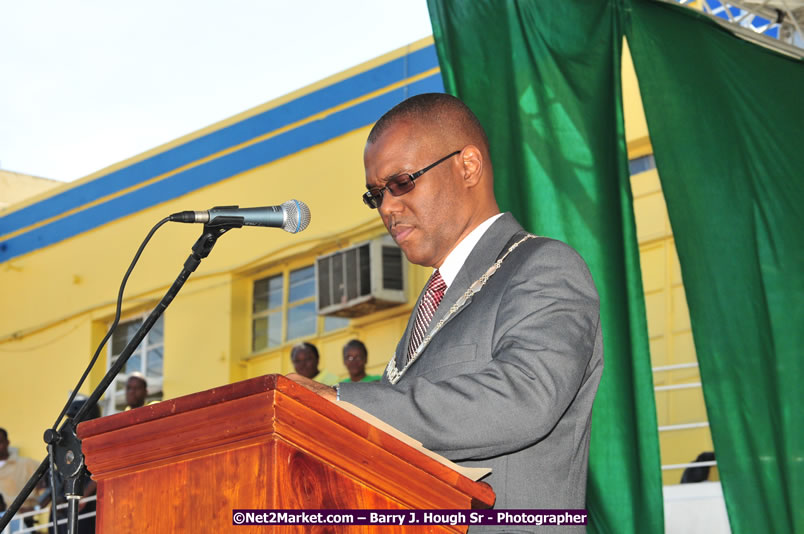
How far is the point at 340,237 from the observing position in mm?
9641

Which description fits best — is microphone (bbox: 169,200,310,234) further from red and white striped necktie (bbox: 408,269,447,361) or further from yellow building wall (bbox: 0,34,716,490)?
yellow building wall (bbox: 0,34,716,490)

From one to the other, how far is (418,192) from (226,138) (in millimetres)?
8725

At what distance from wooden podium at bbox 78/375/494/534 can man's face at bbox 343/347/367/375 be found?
521 centimetres

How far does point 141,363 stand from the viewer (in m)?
11.4

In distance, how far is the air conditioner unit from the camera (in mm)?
8891

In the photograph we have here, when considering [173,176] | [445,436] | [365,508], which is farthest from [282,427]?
[173,176]

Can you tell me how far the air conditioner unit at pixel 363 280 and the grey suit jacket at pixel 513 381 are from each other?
6741 mm

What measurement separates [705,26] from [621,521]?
192 centimetres

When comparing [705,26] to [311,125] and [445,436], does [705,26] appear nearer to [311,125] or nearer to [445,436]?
[445,436]

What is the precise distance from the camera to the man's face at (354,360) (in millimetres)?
6696

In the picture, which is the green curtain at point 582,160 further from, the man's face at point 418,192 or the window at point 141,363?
the window at point 141,363

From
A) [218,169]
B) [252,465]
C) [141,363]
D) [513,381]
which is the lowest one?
[252,465]

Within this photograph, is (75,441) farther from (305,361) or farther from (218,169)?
(218,169)

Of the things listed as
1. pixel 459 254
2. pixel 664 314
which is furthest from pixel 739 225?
pixel 664 314
